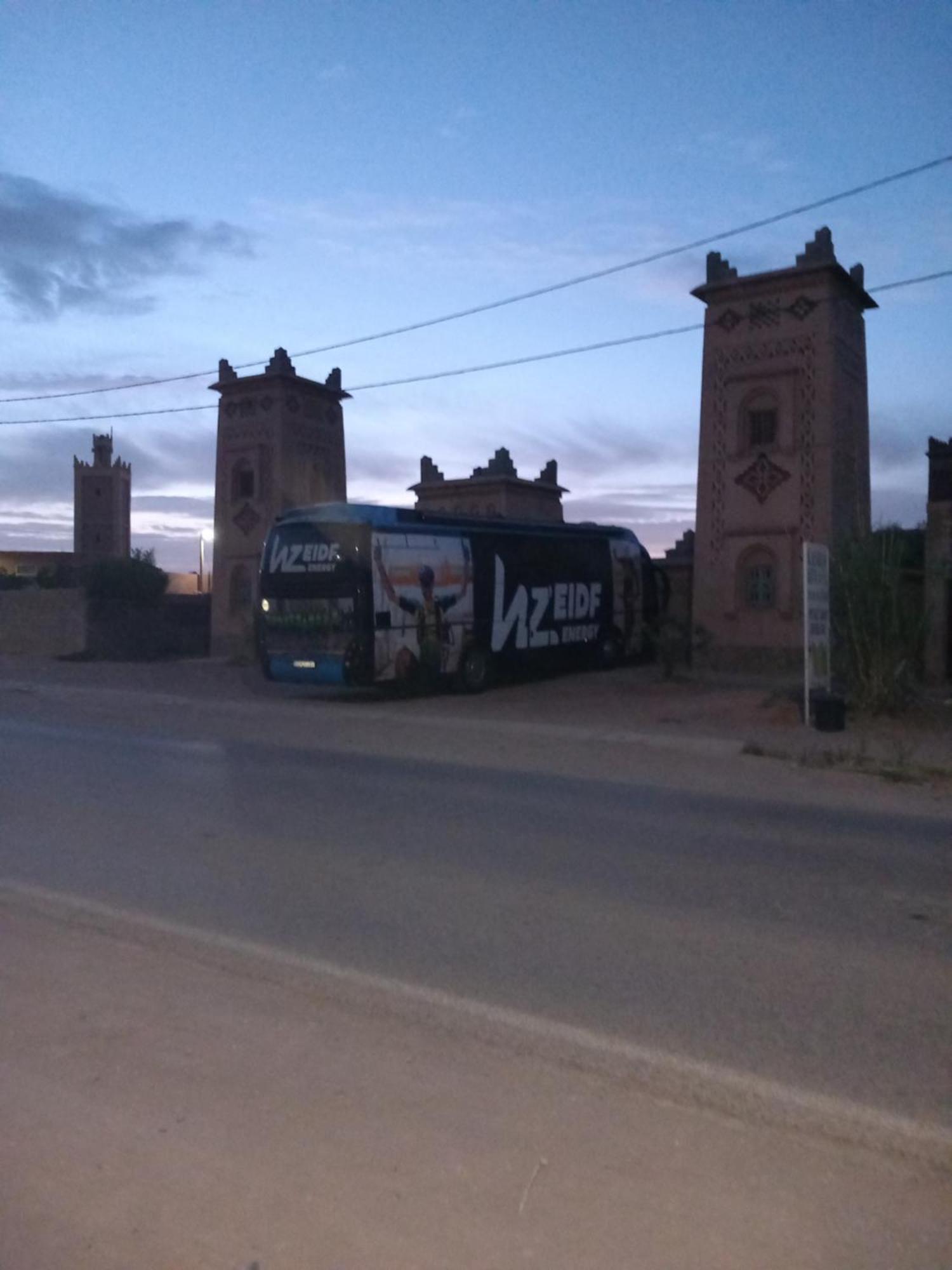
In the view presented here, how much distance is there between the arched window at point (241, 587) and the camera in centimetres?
3819

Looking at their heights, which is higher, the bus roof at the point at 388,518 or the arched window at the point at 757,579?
the bus roof at the point at 388,518

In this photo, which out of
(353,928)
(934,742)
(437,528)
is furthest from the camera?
(437,528)

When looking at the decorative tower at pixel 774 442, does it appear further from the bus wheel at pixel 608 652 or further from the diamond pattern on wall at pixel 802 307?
the bus wheel at pixel 608 652

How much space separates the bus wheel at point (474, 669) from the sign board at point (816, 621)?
7.93 meters

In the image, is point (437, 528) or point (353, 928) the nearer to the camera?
point (353, 928)

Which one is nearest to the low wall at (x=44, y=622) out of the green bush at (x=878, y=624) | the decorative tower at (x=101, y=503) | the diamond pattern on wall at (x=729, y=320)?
the diamond pattern on wall at (x=729, y=320)

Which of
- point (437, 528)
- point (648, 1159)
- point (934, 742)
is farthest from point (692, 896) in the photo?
point (437, 528)

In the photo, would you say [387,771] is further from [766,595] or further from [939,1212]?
[766,595]

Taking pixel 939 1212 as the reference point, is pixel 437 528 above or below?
above

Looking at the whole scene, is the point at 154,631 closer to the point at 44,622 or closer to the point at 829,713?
the point at 44,622

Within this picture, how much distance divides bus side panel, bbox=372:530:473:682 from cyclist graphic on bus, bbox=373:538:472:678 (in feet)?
0.04

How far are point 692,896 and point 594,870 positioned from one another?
3.36ft

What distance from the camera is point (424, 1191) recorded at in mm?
4410

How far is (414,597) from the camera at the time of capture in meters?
24.4
